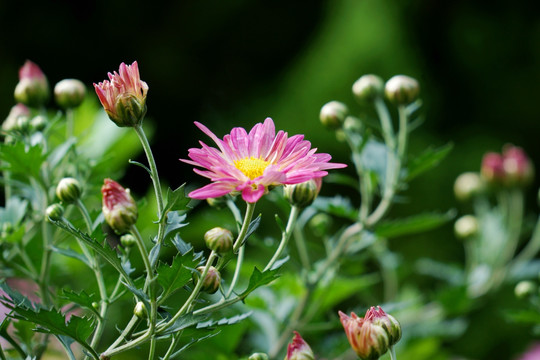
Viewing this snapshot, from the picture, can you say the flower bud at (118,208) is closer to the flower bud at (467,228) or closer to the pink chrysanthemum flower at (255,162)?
the pink chrysanthemum flower at (255,162)

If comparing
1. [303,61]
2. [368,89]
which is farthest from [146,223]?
[303,61]

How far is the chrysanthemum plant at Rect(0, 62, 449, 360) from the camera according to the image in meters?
0.32

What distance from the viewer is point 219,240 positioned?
1.08 feet

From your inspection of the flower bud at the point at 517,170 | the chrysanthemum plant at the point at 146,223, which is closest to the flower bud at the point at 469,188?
the flower bud at the point at 517,170

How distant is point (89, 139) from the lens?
71 cm

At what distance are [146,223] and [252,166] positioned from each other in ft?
0.87

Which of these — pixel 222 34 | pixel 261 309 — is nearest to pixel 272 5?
pixel 222 34

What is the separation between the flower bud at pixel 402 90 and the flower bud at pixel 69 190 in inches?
11.1

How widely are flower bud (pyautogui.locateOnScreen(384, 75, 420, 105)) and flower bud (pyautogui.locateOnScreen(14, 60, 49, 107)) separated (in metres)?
0.29

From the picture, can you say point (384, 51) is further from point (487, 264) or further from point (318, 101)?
point (487, 264)

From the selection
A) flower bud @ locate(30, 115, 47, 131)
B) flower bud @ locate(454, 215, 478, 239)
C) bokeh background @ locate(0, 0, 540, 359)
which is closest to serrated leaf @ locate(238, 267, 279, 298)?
flower bud @ locate(30, 115, 47, 131)

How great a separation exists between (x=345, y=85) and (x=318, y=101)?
0.25 feet

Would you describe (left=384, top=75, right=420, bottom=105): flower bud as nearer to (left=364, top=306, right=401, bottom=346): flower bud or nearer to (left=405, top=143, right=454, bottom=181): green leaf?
(left=405, top=143, right=454, bottom=181): green leaf

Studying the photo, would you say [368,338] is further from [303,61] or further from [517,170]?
[303,61]
